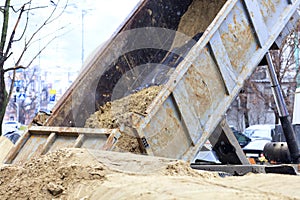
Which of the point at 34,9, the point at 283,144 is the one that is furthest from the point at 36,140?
the point at 34,9

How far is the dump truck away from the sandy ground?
0.93m

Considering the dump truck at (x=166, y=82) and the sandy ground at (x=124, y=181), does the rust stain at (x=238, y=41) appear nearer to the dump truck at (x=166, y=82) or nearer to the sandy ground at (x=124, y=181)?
the dump truck at (x=166, y=82)

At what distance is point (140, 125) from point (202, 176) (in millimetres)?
1394

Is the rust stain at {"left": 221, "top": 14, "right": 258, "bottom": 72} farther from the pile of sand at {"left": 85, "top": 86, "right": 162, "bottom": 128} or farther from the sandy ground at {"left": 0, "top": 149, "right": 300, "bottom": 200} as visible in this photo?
the sandy ground at {"left": 0, "top": 149, "right": 300, "bottom": 200}

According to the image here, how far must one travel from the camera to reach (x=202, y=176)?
3.21m

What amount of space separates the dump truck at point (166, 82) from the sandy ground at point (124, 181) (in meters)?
0.93

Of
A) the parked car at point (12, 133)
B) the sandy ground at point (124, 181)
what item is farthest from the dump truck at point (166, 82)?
the parked car at point (12, 133)

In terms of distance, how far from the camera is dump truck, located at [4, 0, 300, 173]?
4.80 meters

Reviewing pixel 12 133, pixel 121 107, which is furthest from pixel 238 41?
pixel 12 133

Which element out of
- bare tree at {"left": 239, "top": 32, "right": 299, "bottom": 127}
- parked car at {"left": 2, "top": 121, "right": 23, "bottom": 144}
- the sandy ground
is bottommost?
the sandy ground

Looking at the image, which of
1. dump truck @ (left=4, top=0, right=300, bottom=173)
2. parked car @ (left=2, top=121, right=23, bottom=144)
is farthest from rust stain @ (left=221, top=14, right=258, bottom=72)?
parked car @ (left=2, top=121, right=23, bottom=144)

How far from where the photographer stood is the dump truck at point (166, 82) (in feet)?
15.8

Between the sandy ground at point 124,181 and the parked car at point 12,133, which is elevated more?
the parked car at point 12,133

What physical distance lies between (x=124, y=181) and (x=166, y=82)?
2650 millimetres
